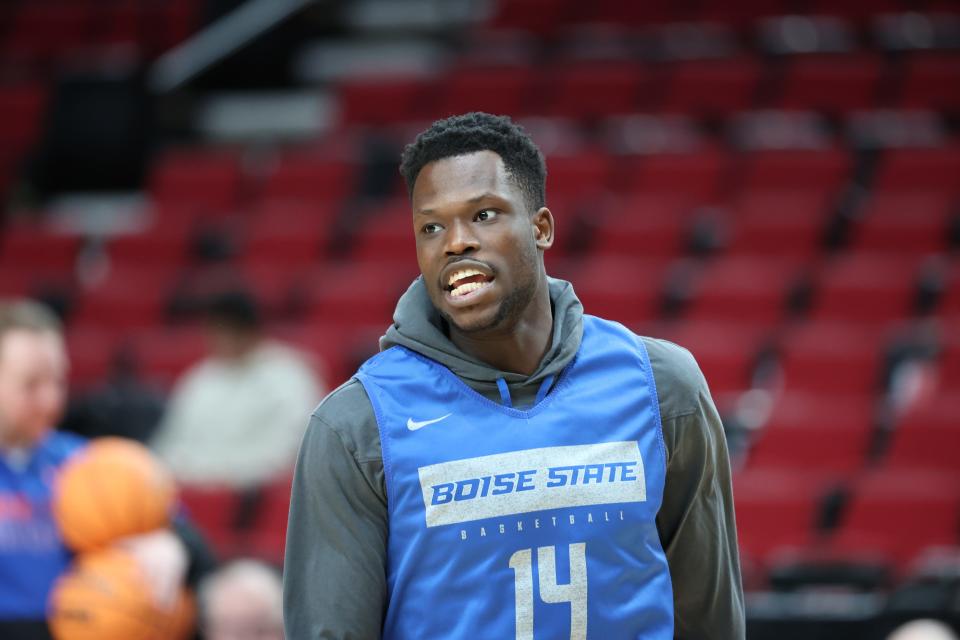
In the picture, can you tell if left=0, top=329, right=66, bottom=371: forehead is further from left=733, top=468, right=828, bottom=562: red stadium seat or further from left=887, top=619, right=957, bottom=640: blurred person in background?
left=733, top=468, right=828, bottom=562: red stadium seat

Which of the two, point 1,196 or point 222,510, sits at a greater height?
point 1,196

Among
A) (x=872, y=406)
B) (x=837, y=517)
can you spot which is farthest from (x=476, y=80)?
(x=837, y=517)

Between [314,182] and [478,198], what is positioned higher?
[314,182]

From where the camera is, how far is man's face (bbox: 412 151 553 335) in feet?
6.82

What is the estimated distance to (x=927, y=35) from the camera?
10031 mm

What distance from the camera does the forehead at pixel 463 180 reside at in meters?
2.09

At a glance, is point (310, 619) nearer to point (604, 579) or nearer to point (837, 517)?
point (604, 579)

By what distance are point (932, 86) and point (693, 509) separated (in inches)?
291

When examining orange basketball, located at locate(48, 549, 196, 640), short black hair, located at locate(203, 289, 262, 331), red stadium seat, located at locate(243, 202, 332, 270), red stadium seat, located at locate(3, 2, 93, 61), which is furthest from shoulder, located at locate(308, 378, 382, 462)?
red stadium seat, located at locate(3, 2, 93, 61)

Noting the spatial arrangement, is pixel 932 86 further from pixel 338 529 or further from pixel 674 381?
pixel 338 529

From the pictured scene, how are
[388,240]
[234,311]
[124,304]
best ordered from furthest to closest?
1. [124,304]
2. [388,240]
3. [234,311]

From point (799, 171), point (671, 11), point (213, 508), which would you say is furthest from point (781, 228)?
point (213, 508)

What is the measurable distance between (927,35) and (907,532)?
5.39m

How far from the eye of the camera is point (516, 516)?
203 centimetres
